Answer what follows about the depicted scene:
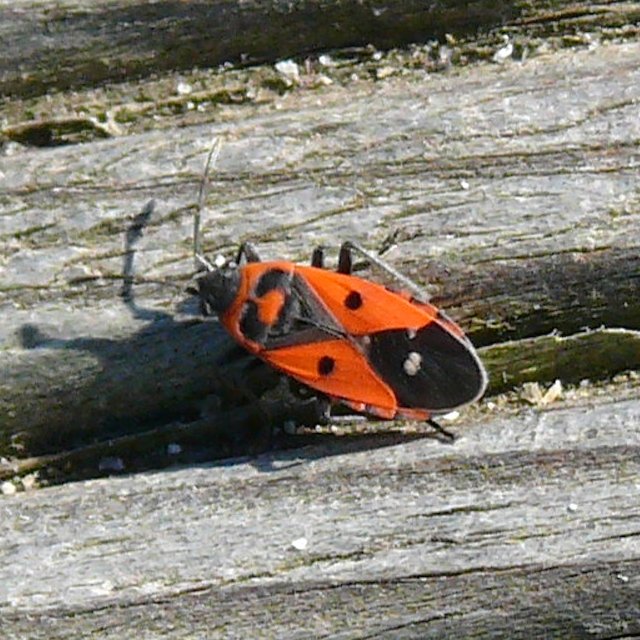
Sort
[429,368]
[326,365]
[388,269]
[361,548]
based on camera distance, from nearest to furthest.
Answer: [361,548] → [388,269] → [429,368] → [326,365]

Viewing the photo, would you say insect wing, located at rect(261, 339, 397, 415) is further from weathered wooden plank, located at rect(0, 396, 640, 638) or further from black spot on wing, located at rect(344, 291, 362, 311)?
weathered wooden plank, located at rect(0, 396, 640, 638)

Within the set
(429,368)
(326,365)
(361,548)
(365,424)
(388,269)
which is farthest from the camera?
(326,365)

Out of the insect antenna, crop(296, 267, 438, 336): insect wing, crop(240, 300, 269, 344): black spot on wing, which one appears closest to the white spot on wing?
crop(296, 267, 438, 336): insect wing

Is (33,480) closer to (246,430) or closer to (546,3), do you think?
(246,430)

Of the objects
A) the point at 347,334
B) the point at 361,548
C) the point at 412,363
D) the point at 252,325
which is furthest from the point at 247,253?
the point at 361,548

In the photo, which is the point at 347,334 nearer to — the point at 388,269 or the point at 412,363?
the point at 412,363

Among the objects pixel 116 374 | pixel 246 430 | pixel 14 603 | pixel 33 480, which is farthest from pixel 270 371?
pixel 14 603

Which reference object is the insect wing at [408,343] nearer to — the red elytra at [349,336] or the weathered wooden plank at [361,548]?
the red elytra at [349,336]

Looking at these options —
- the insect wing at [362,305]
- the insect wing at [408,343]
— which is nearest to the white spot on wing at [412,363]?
the insect wing at [408,343]
